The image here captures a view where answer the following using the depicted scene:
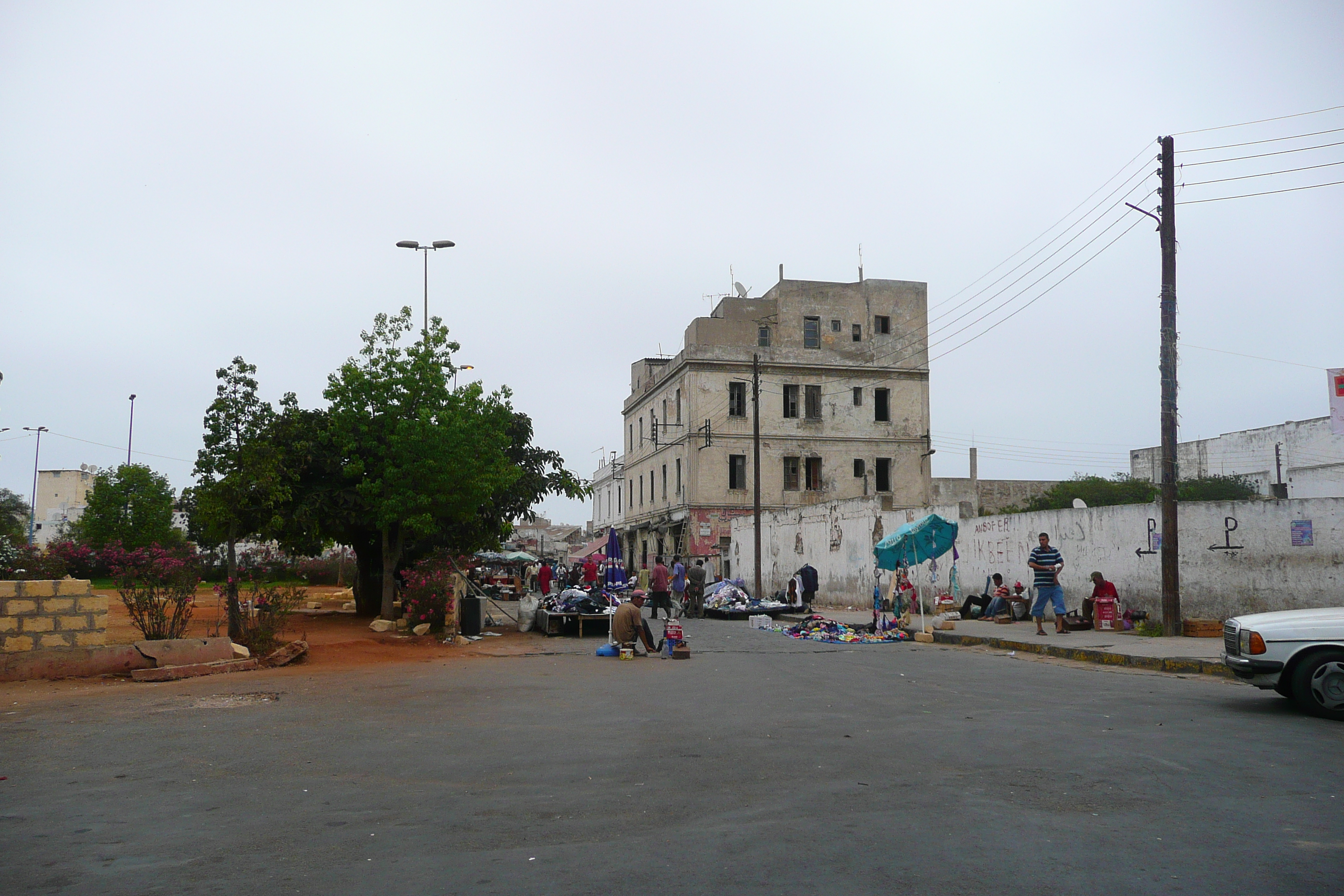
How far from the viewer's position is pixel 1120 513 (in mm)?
21234

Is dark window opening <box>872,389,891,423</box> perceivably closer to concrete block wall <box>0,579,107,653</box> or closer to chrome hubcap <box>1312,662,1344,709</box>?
concrete block wall <box>0,579,107,653</box>

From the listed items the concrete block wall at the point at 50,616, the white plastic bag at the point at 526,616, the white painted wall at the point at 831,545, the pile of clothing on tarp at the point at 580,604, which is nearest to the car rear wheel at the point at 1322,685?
the concrete block wall at the point at 50,616

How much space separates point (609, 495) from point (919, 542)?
175 ft

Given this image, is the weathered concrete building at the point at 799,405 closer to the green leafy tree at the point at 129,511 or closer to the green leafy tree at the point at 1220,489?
the green leafy tree at the point at 1220,489

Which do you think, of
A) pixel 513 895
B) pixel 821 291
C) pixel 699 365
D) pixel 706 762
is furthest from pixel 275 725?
pixel 821 291

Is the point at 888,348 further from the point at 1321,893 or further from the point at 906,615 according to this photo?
the point at 1321,893

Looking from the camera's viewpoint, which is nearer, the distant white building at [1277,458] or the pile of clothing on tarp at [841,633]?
the pile of clothing on tarp at [841,633]

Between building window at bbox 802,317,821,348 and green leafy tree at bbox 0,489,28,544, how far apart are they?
39185 millimetres

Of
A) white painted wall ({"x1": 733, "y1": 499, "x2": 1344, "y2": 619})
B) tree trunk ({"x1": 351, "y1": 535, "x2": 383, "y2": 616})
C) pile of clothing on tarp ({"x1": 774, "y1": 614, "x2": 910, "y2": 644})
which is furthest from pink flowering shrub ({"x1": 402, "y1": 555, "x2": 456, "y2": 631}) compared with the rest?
white painted wall ({"x1": 733, "y1": 499, "x2": 1344, "y2": 619})

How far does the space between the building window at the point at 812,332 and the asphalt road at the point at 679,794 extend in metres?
42.5

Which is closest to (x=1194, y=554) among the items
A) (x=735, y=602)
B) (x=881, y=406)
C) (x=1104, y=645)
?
(x=1104, y=645)

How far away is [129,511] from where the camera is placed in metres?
59.5

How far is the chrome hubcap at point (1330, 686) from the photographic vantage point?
364 inches

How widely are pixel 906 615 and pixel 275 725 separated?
54.7 feet
